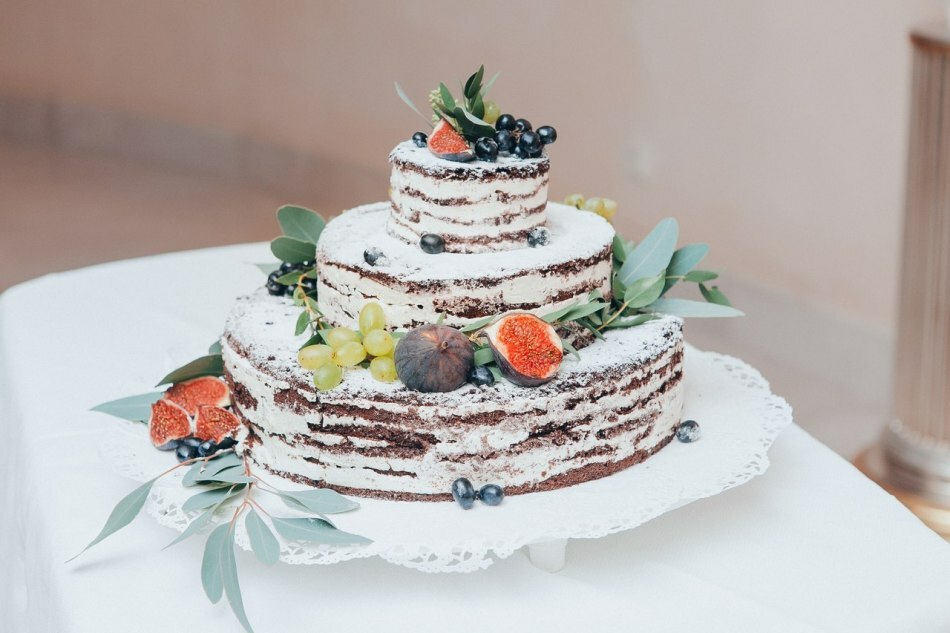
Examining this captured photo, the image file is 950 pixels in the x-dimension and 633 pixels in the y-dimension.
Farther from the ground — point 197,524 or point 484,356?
point 484,356

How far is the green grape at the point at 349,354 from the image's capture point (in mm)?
1693

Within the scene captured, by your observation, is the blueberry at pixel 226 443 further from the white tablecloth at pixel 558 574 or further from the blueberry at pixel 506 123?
the blueberry at pixel 506 123

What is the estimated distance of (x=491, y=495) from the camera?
1.63 metres

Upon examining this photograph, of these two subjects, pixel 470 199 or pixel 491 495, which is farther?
pixel 470 199

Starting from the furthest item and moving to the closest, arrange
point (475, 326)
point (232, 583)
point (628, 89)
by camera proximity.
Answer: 1. point (628, 89)
2. point (475, 326)
3. point (232, 583)

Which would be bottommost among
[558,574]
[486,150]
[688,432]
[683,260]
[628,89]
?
[558,574]

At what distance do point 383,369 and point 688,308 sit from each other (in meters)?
0.59

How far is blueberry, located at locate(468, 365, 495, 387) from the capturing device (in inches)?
66.7

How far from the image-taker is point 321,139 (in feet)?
23.7

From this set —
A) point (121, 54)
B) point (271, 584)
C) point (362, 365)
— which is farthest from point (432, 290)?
point (121, 54)

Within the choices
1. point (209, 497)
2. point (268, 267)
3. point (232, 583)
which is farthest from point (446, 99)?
point (232, 583)

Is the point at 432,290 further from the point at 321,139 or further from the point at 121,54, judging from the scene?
the point at 121,54

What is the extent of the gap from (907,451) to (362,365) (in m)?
2.33

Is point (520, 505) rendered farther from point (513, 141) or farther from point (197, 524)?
point (513, 141)
